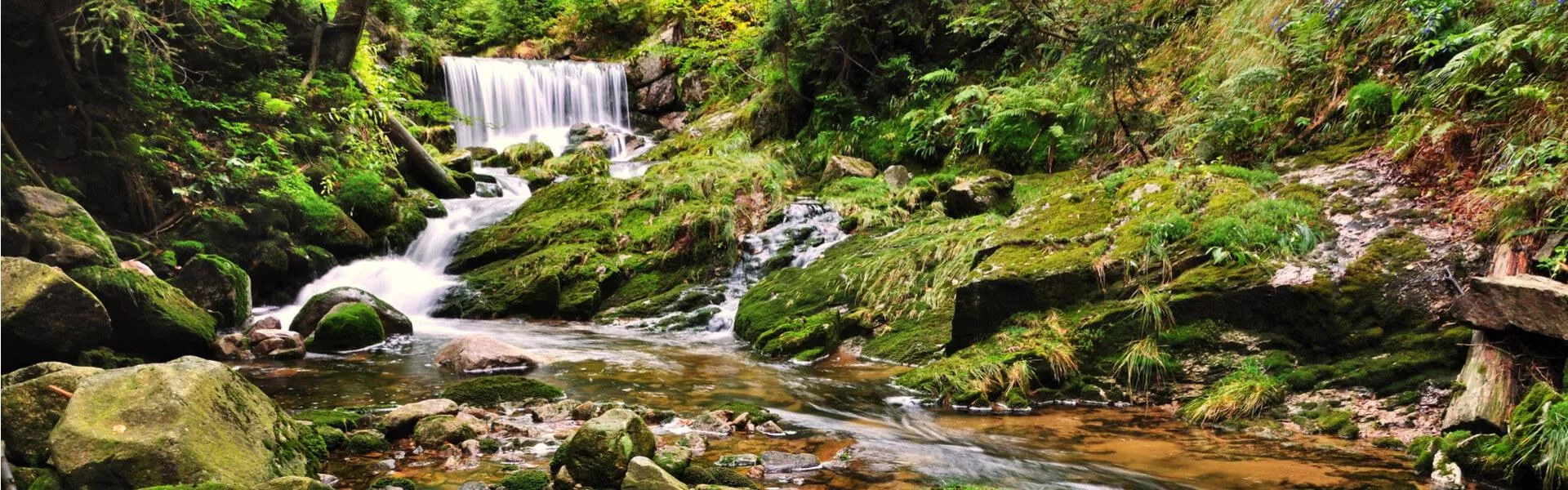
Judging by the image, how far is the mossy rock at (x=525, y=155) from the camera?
18.0 m

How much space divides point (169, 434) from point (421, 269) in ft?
31.1

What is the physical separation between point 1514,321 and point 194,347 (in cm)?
959

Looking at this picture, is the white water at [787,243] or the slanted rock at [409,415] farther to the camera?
the white water at [787,243]

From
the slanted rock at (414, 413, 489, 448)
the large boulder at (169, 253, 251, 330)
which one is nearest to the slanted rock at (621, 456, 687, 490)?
the slanted rock at (414, 413, 489, 448)

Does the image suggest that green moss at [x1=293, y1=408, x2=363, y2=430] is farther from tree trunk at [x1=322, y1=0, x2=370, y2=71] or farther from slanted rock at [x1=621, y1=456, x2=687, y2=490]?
tree trunk at [x1=322, y1=0, x2=370, y2=71]

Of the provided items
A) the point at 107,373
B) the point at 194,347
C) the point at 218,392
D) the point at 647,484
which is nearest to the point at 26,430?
the point at 107,373

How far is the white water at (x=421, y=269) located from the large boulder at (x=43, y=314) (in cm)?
314

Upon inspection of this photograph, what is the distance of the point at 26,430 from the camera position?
3.68 metres

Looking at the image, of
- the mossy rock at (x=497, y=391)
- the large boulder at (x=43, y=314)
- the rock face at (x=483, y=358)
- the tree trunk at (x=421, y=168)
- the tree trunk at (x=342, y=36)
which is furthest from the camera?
the tree trunk at (x=421, y=168)

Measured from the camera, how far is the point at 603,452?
3.92 meters

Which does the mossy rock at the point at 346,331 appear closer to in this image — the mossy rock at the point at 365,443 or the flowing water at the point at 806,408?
the flowing water at the point at 806,408

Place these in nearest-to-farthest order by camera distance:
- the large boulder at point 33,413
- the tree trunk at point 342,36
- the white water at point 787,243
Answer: the large boulder at point 33,413
the white water at point 787,243
the tree trunk at point 342,36

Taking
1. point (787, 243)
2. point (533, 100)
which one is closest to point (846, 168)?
A: point (787, 243)

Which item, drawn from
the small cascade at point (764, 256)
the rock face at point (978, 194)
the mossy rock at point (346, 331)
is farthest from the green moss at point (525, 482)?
the rock face at point (978, 194)
